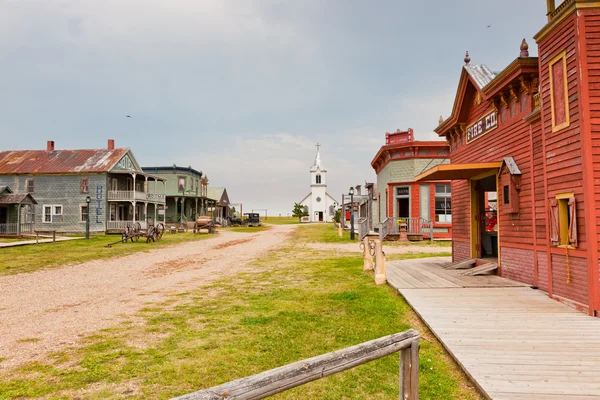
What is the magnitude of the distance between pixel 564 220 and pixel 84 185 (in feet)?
116

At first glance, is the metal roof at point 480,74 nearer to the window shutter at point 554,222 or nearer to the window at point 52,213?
the window shutter at point 554,222

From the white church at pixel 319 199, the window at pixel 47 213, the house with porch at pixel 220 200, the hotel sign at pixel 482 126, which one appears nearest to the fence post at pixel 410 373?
Answer: the hotel sign at pixel 482 126

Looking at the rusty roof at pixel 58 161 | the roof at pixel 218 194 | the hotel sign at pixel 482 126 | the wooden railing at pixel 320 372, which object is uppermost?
the rusty roof at pixel 58 161

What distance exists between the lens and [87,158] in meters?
34.7

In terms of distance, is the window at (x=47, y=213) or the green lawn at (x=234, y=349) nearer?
the green lawn at (x=234, y=349)

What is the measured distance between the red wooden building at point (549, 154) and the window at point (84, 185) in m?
31.3

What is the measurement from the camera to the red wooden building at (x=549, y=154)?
6293mm

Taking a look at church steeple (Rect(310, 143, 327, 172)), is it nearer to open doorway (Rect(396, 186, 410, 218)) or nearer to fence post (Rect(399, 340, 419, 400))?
open doorway (Rect(396, 186, 410, 218))

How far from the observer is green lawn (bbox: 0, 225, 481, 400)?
4004 mm

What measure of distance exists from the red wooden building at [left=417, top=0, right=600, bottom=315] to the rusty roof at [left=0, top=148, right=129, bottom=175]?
31360mm

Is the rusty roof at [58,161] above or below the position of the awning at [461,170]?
above

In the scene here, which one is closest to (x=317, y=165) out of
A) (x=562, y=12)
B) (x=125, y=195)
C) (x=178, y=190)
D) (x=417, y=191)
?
(x=178, y=190)

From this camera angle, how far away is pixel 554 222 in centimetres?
710

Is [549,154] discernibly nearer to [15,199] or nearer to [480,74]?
[480,74]
